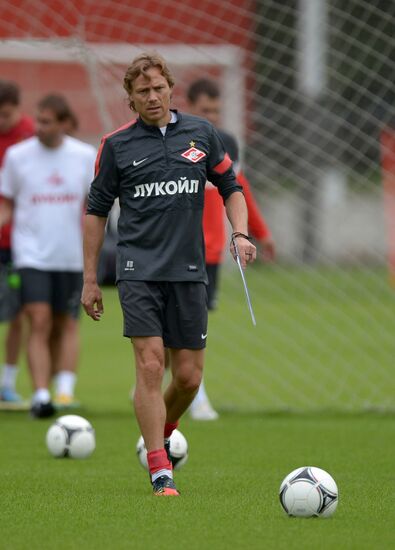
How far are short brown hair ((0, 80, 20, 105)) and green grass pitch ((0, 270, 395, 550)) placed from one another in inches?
92.6

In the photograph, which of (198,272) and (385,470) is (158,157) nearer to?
(198,272)

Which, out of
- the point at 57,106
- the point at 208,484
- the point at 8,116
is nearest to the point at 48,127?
the point at 57,106

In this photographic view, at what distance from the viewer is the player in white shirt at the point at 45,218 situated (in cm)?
964

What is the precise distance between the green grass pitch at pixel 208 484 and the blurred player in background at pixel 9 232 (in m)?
0.67

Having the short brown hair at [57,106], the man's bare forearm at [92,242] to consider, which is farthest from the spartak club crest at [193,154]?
the short brown hair at [57,106]

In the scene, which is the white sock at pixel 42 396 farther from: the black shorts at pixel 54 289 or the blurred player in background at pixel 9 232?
the blurred player in background at pixel 9 232

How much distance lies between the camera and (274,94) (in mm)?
11812

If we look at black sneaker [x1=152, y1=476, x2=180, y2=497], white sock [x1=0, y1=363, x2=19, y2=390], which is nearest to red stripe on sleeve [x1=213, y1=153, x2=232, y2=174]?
black sneaker [x1=152, y1=476, x2=180, y2=497]

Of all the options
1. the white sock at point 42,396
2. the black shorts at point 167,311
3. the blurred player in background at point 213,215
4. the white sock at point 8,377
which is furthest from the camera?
the white sock at point 8,377

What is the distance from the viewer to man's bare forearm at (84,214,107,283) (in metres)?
6.17

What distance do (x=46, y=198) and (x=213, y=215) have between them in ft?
4.28

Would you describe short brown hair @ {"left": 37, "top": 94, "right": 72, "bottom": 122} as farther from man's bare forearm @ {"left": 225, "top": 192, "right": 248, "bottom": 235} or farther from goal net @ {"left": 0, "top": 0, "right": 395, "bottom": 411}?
man's bare forearm @ {"left": 225, "top": 192, "right": 248, "bottom": 235}

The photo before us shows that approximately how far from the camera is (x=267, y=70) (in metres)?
11.5

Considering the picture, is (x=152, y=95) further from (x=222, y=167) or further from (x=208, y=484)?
(x=208, y=484)
